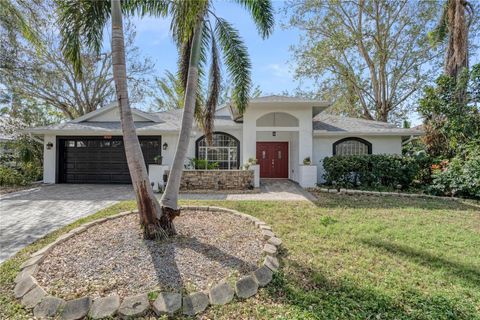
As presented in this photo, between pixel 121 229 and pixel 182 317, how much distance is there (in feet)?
10.00

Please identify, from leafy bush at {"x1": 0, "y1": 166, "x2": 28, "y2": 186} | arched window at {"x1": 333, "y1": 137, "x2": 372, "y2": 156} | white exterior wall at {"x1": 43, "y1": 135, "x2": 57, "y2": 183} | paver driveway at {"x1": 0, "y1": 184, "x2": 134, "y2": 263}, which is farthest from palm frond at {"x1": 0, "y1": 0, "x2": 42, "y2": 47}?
arched window at {"x1": 333, "y1": 137, "x2": 372, "y2": 156}

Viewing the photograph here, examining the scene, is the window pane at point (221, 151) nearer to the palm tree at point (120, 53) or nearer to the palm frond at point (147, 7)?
the palm frond at point (147, 7)

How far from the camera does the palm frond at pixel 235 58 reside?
7148 millimetres

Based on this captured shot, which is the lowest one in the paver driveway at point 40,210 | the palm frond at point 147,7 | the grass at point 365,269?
the grass at point 365,269

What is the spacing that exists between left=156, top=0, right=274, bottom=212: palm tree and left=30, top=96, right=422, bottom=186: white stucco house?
5208mm

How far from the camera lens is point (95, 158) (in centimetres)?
1438

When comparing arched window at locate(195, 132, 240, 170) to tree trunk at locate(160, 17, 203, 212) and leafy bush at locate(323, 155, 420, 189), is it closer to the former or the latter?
leafy bush at locate(323, 155, 420, 189)

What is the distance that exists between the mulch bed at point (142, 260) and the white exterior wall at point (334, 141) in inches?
371

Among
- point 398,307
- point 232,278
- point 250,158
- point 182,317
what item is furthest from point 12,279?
point 250,158

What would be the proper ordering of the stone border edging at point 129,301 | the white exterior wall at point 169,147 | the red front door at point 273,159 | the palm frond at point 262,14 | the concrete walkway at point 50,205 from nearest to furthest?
1. the stone border edging at point 129,301
2. the concrete walkway at point 50,205
3. the palm frond at point 262,14
4. the white exterior wall at point 169,147
5. the red front door at point 273,159

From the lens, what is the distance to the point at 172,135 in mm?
14031

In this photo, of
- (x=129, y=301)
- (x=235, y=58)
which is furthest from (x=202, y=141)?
(x=129, y=301)

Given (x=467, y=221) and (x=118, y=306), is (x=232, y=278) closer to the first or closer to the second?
(x=118, y=306)

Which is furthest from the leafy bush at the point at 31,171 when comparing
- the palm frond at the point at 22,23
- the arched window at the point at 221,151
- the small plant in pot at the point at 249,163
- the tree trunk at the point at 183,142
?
the tree trunk at the point at 183,142
